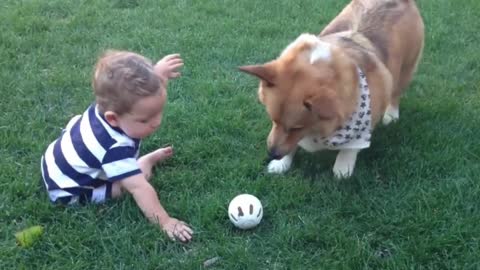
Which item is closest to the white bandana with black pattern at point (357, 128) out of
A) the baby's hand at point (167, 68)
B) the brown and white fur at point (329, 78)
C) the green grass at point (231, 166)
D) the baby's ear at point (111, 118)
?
the brown and white fur at point (329, 78)

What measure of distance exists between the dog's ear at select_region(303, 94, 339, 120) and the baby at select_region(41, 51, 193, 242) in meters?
0.83

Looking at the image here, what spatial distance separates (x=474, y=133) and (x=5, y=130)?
3318mm

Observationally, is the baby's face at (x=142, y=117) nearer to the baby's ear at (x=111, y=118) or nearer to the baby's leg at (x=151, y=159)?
the baby's ear at (x=111, y=118)

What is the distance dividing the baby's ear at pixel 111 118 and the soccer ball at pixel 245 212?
2.62 ft

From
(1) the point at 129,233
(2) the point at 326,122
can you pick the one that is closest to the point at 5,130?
(1) the point at 129,233

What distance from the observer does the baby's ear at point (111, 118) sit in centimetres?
363

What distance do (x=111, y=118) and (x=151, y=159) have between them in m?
0.61

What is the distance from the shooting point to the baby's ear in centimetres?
363

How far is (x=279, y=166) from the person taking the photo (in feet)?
14.0

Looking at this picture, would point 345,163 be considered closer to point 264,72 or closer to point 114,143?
point 264,72

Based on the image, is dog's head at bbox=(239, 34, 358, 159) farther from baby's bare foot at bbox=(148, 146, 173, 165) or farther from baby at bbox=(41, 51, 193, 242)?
baby's bare foot at bbox=(148, 146, 173, 165)

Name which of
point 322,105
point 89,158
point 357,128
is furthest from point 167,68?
point 357,128

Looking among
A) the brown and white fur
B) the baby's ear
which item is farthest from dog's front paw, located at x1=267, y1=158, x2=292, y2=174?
the baby's ear

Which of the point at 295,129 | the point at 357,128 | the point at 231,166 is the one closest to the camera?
the point at 295,129
